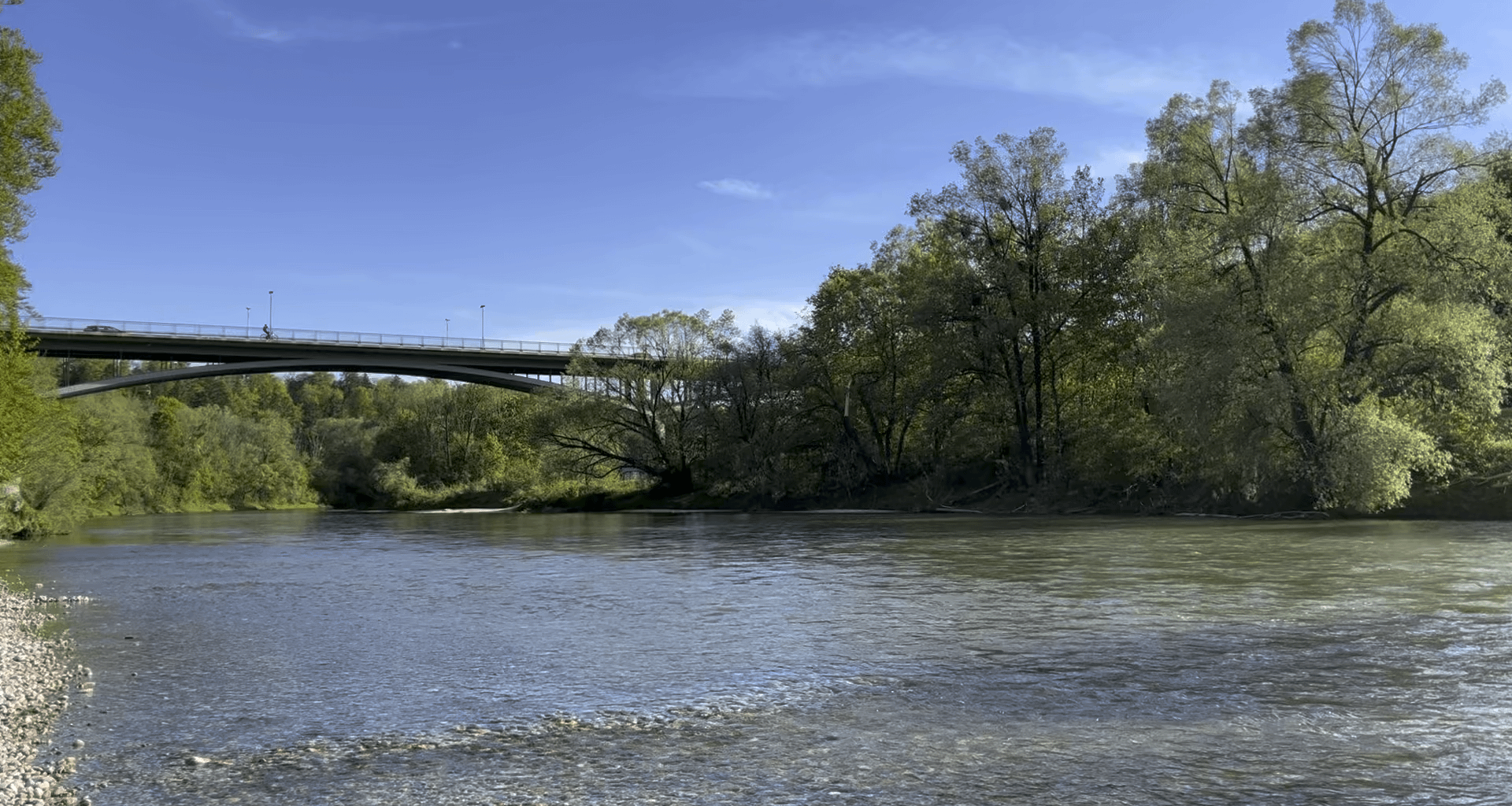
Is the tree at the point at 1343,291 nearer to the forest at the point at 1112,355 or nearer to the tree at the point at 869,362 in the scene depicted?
the forest at the point at 1112,355

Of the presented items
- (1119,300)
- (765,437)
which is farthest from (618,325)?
(1119,300)

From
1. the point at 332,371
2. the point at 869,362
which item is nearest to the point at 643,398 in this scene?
the point at 869,362

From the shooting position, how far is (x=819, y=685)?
10.4 metres

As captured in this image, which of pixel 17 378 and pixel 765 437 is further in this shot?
pixel 765 437

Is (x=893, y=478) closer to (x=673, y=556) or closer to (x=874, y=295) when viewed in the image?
(x=874, y=295)

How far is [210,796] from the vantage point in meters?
6.92

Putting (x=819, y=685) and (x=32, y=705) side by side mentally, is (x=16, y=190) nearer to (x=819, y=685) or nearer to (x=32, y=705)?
(x=32, y=705)

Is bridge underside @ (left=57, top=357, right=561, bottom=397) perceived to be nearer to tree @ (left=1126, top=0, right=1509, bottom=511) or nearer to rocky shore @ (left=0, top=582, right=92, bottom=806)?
tree @ (left=1126, top=0, right=1509, bottom=511)

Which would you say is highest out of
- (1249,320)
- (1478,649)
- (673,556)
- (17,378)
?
(1249,320)

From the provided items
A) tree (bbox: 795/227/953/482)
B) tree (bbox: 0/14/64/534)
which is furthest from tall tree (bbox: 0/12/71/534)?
tree (bbox: 795/227/953/482)

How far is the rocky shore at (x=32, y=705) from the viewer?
23.0 ft

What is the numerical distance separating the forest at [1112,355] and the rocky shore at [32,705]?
1740 centimetres

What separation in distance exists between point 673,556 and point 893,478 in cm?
3389

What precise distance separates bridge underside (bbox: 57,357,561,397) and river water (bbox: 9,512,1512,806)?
5690 cm
